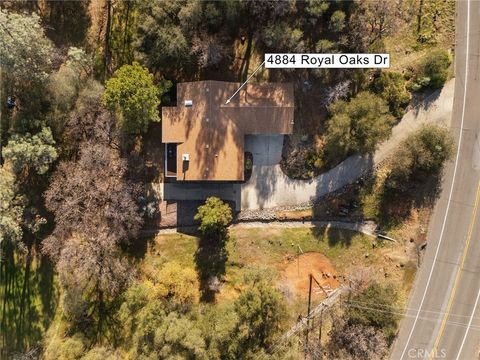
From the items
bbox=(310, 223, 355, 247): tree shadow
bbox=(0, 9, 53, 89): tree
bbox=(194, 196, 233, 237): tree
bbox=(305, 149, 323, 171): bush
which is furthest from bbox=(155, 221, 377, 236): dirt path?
bbox=(0, 9, 53, 89): tree

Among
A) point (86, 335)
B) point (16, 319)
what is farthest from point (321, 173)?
point (16, 319)

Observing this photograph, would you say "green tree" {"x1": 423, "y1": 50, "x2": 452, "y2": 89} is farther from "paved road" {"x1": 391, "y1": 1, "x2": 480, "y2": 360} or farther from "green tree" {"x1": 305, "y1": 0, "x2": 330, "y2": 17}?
"green tree" {"x1": 305, "y1": 0, "x2": 330, "y2": 17}

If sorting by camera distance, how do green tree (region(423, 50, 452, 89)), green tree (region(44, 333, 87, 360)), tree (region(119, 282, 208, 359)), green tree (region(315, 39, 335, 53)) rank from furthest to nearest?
green tree (region(423, 50, 452, 89))
green tree (region(44, 333, 87, 360))
green tree (region(315, 39, 335, 53))
tree (region(119, 282, 208, 359))

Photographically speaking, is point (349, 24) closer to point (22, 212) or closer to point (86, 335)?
point (22, 212)

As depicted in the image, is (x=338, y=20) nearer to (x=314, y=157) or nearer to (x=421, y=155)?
(x=314, y=157)

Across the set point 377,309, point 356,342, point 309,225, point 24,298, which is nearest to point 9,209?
point 24,298
